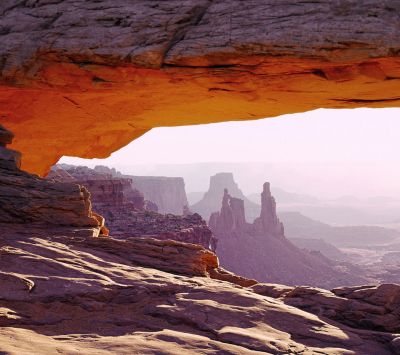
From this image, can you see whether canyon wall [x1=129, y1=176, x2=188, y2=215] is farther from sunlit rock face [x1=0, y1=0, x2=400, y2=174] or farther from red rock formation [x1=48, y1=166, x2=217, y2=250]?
sunlit rock face [x1=0, y1=0, x2=400, y2=174]

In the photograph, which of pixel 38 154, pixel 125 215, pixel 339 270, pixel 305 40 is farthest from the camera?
pixel 339 270

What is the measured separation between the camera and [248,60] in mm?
12531

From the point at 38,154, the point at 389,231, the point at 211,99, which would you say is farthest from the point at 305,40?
the point at 389,231

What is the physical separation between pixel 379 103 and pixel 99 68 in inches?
369

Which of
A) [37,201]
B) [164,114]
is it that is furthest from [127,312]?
[164,114]

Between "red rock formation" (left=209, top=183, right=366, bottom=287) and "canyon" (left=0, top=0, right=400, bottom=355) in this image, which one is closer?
"canyon" (left=0, top=0, right=400, bottom=355)

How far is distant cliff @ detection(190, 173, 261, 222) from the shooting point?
167500 millimetres

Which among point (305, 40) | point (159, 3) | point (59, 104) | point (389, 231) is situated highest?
point (159, 3)

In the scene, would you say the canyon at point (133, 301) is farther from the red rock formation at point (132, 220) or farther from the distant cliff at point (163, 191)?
the distant cliff at point (163, 191)

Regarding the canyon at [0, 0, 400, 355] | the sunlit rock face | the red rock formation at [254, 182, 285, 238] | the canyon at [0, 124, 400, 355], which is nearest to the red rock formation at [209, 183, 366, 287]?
the red rock formation at [254, 182, 285, 238]

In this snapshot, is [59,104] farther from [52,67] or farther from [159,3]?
[159,3]

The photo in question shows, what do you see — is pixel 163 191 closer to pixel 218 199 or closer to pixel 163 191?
pixel 163 191

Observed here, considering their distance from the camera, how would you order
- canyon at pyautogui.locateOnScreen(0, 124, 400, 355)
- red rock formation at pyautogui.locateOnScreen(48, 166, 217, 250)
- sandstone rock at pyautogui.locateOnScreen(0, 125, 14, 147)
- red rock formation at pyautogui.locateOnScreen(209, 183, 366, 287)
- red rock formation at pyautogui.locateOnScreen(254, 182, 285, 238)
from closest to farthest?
canyon at pyautogui.locateOnScreen(0, 124, 400, 355) → sandstone rock at pyautogui.locateOnScreen(0, 125, 14, 147) → red rock formation at pyautogui.locateOnScreen(48, 166, 217, 250) → red rock formation at pyautogui.locateOnScreen(209, 183, 366, 287) → red rock formation at pyautogui.locateOnScreen(254, 182, 285, 238)

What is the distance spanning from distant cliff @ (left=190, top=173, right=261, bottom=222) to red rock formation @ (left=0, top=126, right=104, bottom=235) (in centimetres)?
14650
